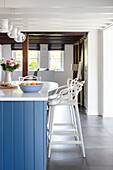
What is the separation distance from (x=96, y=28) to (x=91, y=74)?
1.30 metres

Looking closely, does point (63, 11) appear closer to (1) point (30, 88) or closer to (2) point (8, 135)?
(1) point (30, 88)

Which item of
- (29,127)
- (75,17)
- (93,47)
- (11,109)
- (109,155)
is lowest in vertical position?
(109,155)

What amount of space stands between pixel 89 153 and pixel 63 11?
2.62 meters

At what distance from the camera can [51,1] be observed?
4188 mm

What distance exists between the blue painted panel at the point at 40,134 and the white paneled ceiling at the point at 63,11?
7.10 ft

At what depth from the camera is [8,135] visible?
269 cm

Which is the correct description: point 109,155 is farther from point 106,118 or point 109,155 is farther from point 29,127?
point 106,118

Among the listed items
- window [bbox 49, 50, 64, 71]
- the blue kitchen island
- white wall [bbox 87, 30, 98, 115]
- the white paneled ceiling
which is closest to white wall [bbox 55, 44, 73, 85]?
window [bbox 49, 50, 64, 71]

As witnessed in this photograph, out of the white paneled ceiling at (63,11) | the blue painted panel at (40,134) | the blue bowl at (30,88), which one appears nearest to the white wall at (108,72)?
the white paneled ceiling at (63,11)

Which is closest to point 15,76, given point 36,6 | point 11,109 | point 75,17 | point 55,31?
point 55,31

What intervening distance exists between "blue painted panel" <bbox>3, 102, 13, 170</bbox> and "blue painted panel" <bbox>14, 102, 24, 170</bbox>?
43mm

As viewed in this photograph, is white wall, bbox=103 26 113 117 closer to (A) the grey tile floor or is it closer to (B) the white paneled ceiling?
(B) the white paneled ceiling

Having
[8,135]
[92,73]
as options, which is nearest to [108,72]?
[92,73]

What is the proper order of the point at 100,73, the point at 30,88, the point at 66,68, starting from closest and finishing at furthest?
the point at 30,88 → the point at 100,73 → the point at 66,68
